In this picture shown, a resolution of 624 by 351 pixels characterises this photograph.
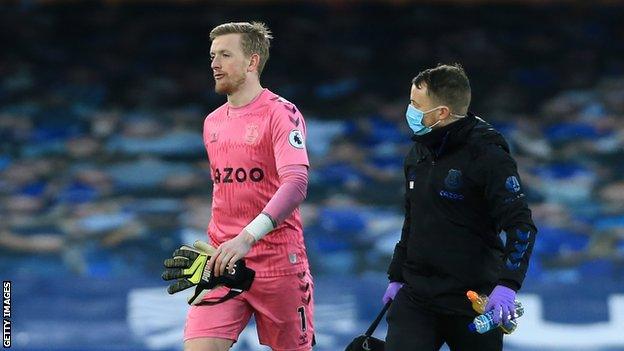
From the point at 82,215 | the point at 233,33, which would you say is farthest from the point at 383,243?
the point at 233,33

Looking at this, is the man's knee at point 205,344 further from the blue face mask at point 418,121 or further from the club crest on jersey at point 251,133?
the blue face mask at point 418,121

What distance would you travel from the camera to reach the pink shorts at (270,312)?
5105mm

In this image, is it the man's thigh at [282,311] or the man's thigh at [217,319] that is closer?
the man's thigh at [217,319]

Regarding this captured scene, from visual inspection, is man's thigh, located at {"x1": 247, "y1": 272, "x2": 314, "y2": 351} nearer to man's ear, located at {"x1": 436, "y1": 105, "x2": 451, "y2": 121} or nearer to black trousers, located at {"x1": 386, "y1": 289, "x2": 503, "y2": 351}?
black trousers, located at {"x1": 386, "y1": 289, "x2": 503, "y2": 351}

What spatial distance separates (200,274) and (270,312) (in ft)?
1.38

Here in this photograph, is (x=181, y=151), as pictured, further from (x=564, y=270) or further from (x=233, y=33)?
(x=233, y=33)

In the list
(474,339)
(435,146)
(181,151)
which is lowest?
(474,339)

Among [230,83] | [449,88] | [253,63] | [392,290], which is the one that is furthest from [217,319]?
[449,88]

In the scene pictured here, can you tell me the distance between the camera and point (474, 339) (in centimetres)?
485

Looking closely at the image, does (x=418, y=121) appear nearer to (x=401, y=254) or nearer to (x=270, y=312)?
(x=401, y=254)

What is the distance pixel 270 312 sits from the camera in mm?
5168

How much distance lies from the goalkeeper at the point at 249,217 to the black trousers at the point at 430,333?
1.66 feet

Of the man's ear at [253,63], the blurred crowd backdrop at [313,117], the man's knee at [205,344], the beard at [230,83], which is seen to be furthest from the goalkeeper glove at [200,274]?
the blurred crowd backdrop at [313,117]

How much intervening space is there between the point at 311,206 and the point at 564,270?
2.61m
